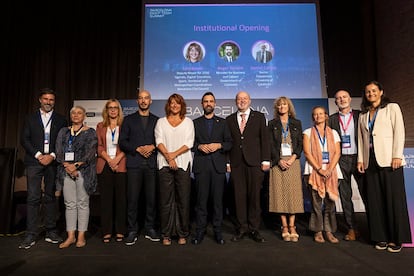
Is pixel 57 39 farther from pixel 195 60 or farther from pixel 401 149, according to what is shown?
pixel 401 149

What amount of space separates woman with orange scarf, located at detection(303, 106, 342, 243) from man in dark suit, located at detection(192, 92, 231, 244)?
876 mm

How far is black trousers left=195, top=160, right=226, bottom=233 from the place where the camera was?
262 cm

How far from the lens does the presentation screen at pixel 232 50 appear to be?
4.32 meters

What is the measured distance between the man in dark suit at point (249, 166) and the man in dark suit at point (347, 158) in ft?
2.71

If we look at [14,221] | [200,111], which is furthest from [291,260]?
[14,221]

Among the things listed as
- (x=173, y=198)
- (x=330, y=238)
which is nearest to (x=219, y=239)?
(x=173, y=198)

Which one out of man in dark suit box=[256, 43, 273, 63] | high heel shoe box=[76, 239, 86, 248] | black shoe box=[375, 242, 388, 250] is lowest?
black shoe box=[375, 242, 388, 250]

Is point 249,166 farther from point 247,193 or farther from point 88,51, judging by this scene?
point 88,51

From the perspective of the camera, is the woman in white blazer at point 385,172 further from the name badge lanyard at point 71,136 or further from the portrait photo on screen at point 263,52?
the name badge lanyard at point 71,136

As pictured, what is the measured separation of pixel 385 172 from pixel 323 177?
530 millimetres

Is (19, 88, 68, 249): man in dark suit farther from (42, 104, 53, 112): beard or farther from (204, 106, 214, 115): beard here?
(204, 106, 214, 115): beard

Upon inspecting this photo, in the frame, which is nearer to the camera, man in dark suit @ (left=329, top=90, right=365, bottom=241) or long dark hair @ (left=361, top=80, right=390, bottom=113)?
long dark hair @ (left=361, top=80, right=390, bottom=113)

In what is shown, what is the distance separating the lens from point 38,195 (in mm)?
2789

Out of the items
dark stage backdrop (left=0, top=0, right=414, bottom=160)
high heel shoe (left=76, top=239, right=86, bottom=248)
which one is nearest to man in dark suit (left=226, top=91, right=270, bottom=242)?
high heel shoe (left=76, top=239, right=86, bottom=248)
